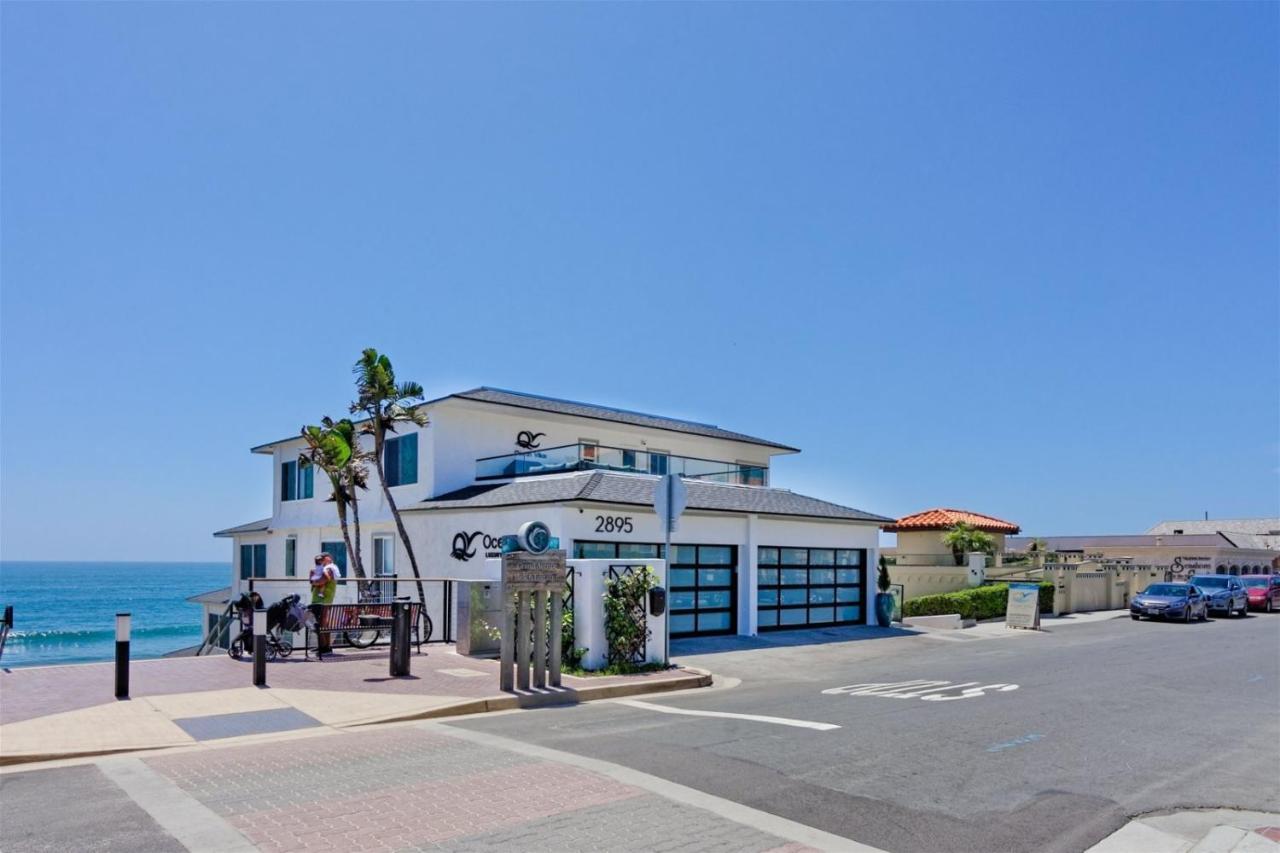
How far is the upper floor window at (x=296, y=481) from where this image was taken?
32.3 m

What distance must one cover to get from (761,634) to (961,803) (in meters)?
15.5

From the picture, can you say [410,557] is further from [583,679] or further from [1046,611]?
[1046,611]

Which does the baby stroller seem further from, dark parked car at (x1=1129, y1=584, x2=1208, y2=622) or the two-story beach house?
dark parked car at (x1=1129, y1=584, x2=1208, y2=622)

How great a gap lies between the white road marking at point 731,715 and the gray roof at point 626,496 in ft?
24.1

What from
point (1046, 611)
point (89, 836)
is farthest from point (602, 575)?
point (1046, 611)

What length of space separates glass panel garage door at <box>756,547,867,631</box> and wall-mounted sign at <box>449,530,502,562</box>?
6.55 metres

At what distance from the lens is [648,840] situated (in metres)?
6.36

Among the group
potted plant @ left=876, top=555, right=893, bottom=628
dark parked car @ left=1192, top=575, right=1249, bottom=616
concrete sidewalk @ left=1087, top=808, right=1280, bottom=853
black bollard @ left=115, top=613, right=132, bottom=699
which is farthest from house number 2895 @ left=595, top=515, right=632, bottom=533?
dark parked car @ left=1192, top=575, right=1249, bottom=616

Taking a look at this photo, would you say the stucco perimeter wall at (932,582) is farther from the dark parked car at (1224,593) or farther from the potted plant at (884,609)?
the dark parked car at (1224,593)

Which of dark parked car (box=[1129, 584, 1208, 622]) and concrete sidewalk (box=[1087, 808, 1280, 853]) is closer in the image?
concrete sidewalk (box=[1087, 808, 1280, 853])

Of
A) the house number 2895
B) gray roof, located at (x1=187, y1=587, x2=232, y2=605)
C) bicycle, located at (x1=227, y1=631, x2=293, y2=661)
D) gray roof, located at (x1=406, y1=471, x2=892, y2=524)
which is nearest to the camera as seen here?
bicycle, located at (x1=227, y1=631, x2=293, y2=661)

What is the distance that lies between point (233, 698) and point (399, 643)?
8.51 feet

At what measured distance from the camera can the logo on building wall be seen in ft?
87.7

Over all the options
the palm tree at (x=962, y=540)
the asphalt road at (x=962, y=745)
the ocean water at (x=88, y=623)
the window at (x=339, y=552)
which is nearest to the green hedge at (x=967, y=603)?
the palm tree at (x=962, y=540)
